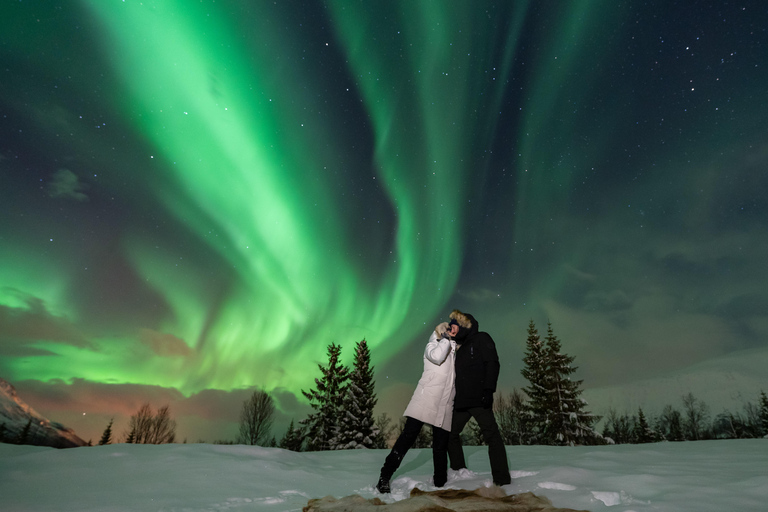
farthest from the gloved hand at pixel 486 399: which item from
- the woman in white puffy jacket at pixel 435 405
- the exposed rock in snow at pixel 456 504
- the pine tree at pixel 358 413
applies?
the pine tree at pixel 358 413

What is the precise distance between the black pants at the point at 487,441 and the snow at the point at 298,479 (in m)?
0.14

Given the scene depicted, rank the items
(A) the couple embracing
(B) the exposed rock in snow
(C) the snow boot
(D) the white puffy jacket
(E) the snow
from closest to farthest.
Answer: (B) the exposed rock in snow
(E) the snow
(C) the snow boot
(A) the couple embracing
(D) the white puffy jacket

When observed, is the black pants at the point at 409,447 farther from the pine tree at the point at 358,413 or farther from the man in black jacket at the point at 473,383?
the pine tree at the point at 358,413

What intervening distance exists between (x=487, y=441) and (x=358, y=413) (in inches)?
937

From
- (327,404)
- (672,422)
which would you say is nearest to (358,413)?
(327,404)

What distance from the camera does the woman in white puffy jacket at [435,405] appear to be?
3.86 m

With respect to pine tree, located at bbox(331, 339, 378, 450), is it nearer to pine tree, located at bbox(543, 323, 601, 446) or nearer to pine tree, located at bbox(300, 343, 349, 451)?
pine tree, located at bbox(300, 343, 349, 451)

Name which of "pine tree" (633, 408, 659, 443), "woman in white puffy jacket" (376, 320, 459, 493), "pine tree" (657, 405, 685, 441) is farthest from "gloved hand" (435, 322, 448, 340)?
"pine tree" (657, 405, 685, 441)

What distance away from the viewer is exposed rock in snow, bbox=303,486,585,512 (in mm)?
2727

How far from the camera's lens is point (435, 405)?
4070mm

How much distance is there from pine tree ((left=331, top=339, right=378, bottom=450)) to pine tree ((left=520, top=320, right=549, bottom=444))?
1106 centimetres

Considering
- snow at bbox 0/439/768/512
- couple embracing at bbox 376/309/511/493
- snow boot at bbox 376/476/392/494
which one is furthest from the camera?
couple embracing at bbox 376/309/511/493

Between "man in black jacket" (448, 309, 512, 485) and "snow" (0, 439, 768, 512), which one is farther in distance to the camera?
"man in black jacket" (448, 309, 512, 485)

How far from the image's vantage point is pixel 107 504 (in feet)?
10.4
